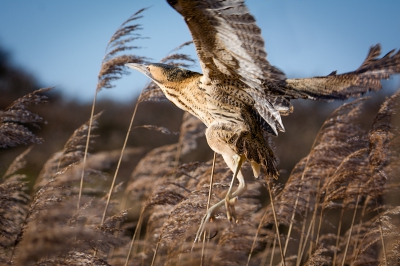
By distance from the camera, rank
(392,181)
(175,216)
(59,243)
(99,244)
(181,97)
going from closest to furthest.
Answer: (59,243)
(99,244)
(181,97)
(175,216)
(392,181)

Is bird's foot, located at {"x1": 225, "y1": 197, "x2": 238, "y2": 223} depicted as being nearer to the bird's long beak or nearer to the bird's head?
the bird's head

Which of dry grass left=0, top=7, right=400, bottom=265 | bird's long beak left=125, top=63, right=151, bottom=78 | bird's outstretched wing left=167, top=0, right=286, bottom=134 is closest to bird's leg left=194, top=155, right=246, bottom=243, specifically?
dry grass left=0, top=7, right=400, bottom=265

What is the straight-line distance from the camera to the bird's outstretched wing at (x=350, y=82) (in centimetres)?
218

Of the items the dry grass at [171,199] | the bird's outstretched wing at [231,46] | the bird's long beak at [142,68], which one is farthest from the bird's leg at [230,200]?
the bird's long beak at [142,68]

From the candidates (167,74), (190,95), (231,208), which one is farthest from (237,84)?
(231,208)

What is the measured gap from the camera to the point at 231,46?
1854 millimetres

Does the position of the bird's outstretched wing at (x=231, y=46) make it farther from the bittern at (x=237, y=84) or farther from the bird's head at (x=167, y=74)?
the bird's head at (x=167, y=74)

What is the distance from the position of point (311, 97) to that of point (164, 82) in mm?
664

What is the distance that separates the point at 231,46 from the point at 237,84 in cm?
25

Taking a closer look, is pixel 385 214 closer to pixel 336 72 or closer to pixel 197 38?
pixel 336 72

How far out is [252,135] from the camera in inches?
82.7

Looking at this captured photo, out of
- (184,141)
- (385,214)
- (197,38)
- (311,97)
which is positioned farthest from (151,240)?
(197,38)

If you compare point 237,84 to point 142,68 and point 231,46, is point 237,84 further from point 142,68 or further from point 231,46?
point 142,68

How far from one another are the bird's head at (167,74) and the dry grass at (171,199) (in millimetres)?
386
